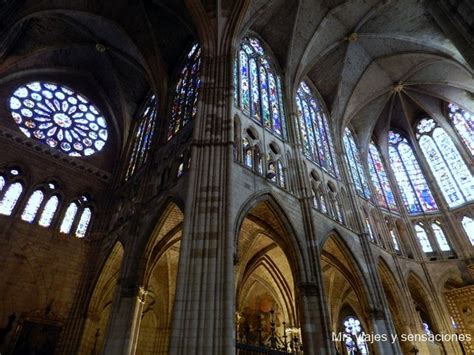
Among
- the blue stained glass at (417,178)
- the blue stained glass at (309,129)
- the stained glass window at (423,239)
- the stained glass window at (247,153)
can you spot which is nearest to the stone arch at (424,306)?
the stained glass window at (423,239)

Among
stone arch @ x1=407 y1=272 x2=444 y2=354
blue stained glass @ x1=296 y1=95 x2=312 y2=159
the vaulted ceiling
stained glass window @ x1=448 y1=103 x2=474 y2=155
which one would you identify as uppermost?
the vaulted ceiling

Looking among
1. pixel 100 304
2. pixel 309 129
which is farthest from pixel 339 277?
pixel 100 304

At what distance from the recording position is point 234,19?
12.9 meters

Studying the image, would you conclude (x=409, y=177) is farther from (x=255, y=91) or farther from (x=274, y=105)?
(x=255, y=91)

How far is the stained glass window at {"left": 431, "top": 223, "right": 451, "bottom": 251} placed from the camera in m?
17.0

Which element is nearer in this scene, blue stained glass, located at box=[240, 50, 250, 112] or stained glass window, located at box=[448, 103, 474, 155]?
blue stained glass, located at box=[240, 50, 250, 112]

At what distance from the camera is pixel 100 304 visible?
12453 millimetres

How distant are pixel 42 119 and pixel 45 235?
20.4ft

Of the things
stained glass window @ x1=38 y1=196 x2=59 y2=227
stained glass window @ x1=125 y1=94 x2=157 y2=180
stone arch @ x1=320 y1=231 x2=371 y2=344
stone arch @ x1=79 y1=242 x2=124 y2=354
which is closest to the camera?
stone arch @ x1=79 y1=242 x2=124 y2=354

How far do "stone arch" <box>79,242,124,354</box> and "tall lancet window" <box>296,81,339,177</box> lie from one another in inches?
350

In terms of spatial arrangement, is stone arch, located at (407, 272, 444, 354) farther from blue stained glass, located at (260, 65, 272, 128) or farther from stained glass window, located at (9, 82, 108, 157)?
stained glass window, located at (9, 82, 108, 157)

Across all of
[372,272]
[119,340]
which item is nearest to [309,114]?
[372,272]

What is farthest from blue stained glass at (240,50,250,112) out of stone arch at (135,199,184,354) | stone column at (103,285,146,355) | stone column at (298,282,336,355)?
stone column at (103,285,146,355)

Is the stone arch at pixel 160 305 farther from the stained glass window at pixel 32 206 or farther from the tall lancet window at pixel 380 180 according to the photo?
the tall lancet window at pixel 380 180
